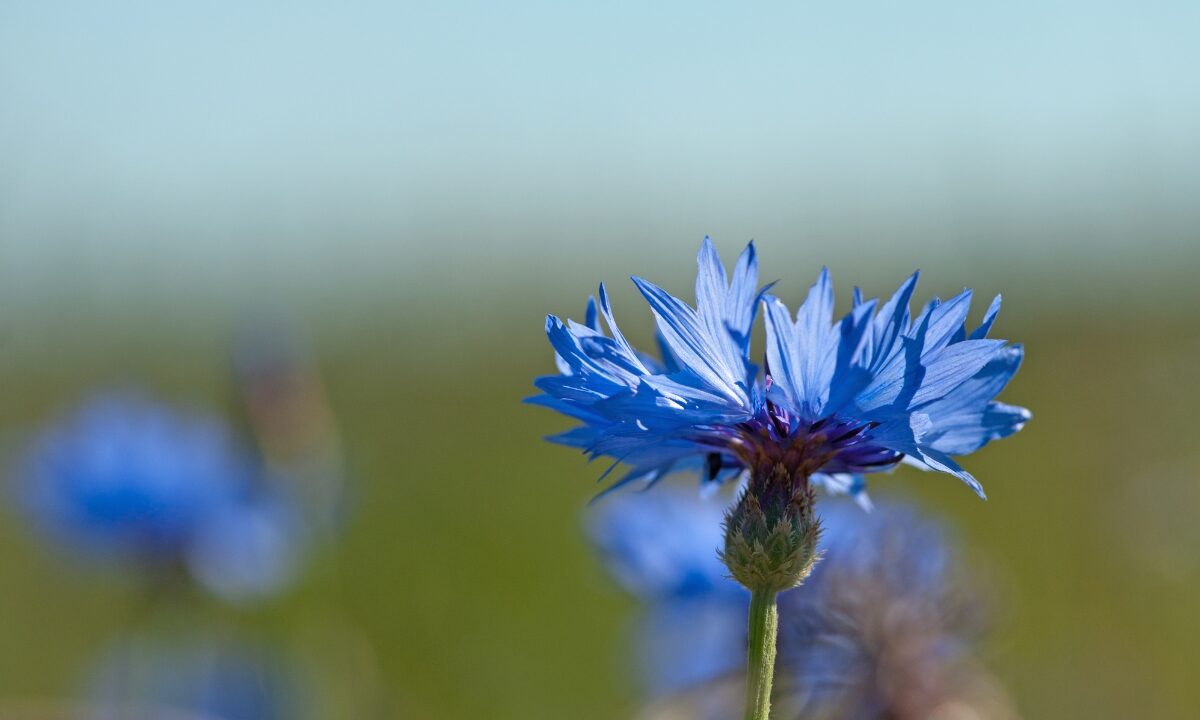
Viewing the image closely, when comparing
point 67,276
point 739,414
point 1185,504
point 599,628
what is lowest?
point 599,628

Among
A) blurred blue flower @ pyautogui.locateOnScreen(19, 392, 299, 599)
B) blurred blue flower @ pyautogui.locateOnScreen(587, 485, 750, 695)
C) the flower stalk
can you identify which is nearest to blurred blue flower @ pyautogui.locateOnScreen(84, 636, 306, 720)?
blurred blue flower @ pyautogui.locateOnScreen(19, 392, 299, 599)

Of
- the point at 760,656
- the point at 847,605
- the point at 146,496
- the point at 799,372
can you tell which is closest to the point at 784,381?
the point at 799,372

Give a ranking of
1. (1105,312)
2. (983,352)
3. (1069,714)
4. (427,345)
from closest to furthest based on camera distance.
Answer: (983,352), (1069,714), (1105,312), (427,345)

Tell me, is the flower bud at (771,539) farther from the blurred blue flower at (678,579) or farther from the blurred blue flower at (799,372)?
the blurred blue flower at (678,579)

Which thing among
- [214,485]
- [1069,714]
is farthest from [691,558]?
[214,485]

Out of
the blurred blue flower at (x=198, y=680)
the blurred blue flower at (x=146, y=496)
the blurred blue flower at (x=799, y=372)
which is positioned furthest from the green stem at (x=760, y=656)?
the blurred blue flower at (x=146, y=496)

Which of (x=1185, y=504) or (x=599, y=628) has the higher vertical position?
(x=1185, y=504)

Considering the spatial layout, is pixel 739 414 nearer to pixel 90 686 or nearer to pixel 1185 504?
pixel 90 686
